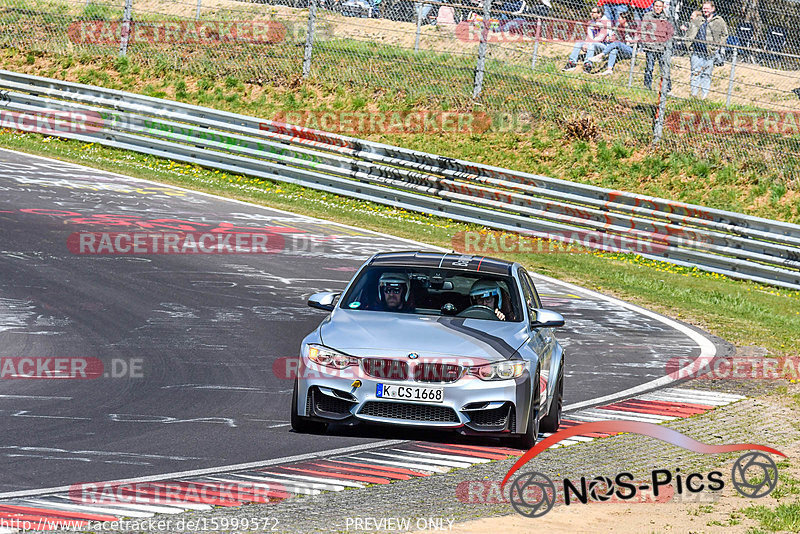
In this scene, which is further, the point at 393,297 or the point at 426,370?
the point at 393,297

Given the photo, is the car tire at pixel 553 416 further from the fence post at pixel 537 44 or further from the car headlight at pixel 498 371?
the fence post at pixel 537 44

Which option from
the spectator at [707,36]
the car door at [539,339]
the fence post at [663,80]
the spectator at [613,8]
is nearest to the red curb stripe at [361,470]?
the car door at [539,339]

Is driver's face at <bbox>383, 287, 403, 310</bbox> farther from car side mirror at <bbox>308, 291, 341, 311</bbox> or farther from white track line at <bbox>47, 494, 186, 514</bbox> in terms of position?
white track line at <bbox>47, 494, 186, 514</bbox>

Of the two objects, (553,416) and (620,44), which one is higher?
(620,44)

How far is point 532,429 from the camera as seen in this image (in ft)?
30.6

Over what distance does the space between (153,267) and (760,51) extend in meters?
12.6

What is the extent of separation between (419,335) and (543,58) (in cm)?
1713

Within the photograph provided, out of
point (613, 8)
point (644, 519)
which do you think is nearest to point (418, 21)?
point (613, 8)

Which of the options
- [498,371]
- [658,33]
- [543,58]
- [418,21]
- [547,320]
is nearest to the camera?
[498,371]

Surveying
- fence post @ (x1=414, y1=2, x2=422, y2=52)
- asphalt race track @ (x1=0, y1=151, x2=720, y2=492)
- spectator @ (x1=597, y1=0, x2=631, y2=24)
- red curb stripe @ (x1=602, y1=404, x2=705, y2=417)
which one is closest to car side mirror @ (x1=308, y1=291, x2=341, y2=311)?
asphalt race track @ (x1=0, y1=151, x2=720, y2=492)

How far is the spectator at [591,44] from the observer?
982 inches

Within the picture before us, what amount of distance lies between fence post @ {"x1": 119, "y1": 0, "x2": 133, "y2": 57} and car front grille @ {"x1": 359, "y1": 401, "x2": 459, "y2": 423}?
21.0 metres

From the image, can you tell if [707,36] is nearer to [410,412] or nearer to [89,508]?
[410,412]

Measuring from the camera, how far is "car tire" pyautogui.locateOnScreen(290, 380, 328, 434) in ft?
30.4
